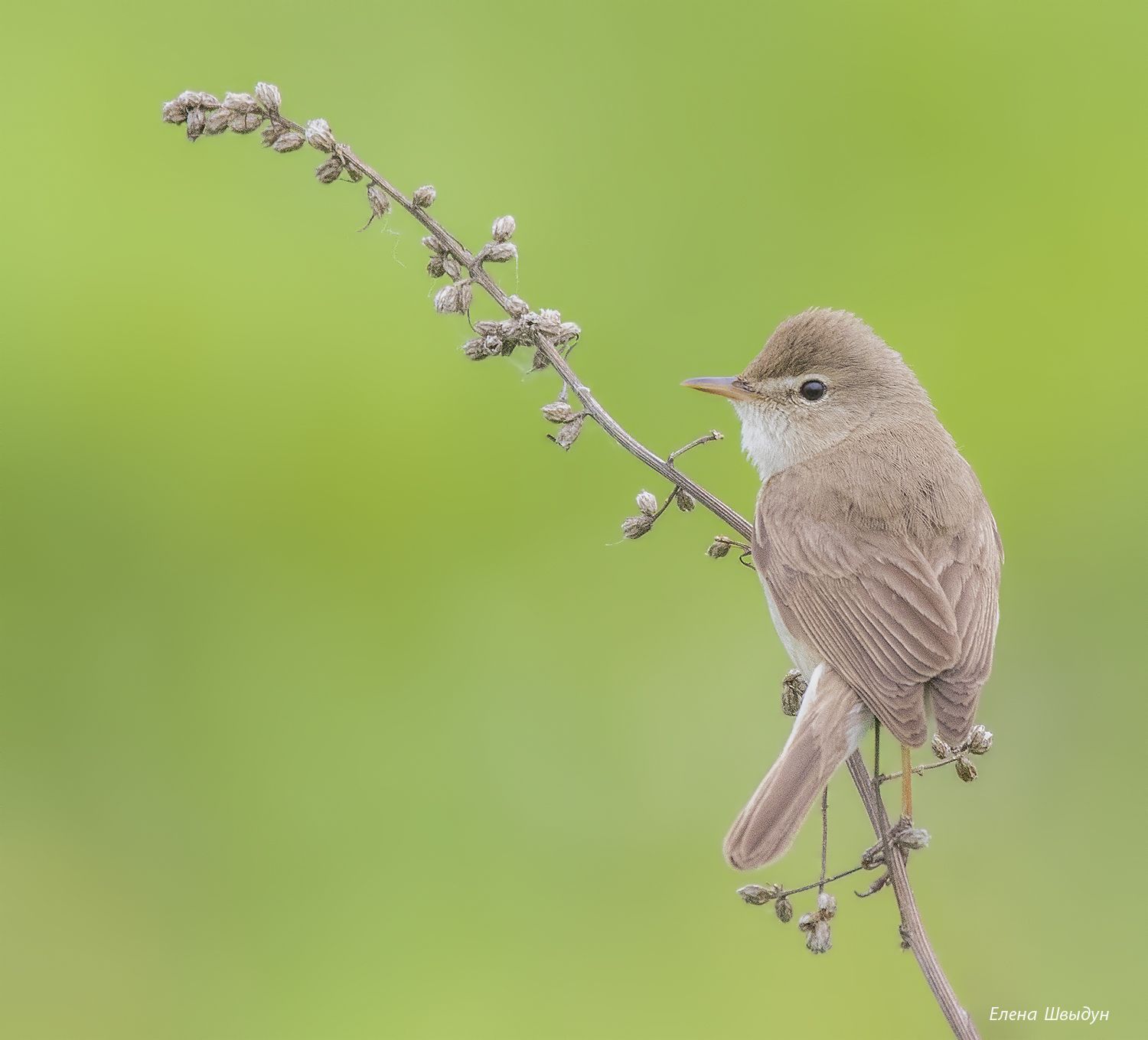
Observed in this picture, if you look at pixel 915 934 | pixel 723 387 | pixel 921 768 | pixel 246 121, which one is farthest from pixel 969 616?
pixel 246 121

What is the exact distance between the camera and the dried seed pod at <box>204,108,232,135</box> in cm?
227

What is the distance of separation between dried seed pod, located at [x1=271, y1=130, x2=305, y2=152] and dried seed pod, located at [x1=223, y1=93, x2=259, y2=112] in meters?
0.08

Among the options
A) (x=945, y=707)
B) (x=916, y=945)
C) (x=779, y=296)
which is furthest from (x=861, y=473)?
(x=779, y=296)

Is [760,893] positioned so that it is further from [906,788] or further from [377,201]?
[377,201]

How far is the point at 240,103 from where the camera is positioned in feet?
7.51

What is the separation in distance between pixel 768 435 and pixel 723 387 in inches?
6.8

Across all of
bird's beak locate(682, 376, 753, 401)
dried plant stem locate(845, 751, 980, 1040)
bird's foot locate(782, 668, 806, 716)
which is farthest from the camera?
bird's beak locate(682, 376, 753, 401)

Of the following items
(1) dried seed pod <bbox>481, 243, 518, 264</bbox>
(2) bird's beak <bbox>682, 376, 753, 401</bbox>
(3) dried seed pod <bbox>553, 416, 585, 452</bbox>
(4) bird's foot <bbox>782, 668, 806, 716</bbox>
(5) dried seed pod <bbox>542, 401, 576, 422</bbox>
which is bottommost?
(4) bird's foot <bbox>782, 668, 806, 716</bbox>

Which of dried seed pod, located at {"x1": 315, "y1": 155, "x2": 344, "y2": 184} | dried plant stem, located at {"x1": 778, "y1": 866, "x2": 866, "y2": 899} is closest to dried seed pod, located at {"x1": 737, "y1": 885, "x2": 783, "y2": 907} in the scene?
dried plant stem, located at {"x1": 778, "y1": 866, "x2": 866, "y2": 899}

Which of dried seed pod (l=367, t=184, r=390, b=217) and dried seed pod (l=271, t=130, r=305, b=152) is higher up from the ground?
dried seed pod (l=271, t=130, r=305, b=152)

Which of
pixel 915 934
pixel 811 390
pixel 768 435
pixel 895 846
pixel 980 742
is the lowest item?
pixel 915 934

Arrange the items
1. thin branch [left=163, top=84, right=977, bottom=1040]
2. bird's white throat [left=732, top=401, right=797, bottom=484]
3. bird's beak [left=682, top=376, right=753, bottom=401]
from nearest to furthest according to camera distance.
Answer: thin branch [left=163, top=84, right=977, bottom=1040] → bird's beak [left=682, top=376, right=753, bottom=401] → bird's white throat [left=732, top=401, right=797, bottom=484]

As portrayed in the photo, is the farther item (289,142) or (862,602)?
(862,602)

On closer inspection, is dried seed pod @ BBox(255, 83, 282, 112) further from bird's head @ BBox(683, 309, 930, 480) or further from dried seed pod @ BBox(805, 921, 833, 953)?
dried seed pod @ BBox(805, 921, 833, 953)
